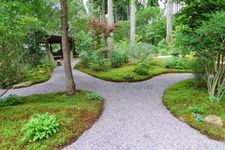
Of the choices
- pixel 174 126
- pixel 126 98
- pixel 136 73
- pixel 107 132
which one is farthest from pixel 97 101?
pixel 136 73

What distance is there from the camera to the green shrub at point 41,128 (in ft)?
14.4

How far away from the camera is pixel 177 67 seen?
A: 38.8 ft

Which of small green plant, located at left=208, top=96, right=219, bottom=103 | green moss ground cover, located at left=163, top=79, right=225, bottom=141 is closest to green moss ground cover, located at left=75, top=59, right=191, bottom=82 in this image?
green moss ground cover, located at left=163, top=79, right=225, bottom=141

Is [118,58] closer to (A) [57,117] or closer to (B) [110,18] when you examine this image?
(B) [110,18]

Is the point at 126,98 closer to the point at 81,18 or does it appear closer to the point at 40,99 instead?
the point at 40,99

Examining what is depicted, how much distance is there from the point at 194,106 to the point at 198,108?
181mm

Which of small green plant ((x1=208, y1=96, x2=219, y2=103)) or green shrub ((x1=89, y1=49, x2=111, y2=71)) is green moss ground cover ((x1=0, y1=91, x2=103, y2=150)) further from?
green shrub ((x1=89, y1=49, x2=111, y2=71))

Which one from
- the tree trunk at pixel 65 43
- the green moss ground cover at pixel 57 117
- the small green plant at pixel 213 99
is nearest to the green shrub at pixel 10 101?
the green moss ground cover at pixel 57 117

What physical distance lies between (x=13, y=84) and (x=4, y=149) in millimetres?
6156

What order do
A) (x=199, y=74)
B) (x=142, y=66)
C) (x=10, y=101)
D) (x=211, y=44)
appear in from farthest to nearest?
1. (x=142, y=66)
2. (x=199, y=74)
3. (x=10, y=101)
4. (x=211, y=44)

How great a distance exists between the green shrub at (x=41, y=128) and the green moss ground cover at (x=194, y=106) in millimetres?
3100

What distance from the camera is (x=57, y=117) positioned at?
5.20m

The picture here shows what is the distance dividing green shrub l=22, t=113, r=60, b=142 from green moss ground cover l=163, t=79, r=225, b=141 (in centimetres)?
310

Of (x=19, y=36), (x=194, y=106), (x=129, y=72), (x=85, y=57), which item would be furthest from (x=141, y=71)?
(x=19, y=36)
